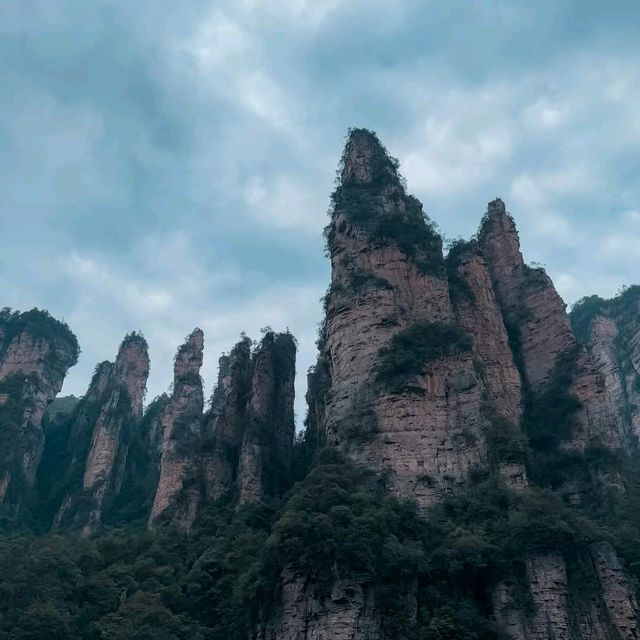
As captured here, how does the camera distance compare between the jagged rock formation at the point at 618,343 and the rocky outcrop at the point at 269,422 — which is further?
the jagged rock formation at the point at 618,343

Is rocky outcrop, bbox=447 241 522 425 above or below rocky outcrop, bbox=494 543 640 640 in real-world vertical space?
above

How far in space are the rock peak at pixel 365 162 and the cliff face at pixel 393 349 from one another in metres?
0.13

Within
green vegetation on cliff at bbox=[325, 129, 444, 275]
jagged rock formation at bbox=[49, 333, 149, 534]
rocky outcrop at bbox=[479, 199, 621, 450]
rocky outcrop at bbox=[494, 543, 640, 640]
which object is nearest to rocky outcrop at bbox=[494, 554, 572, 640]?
rocky outcrop at bbox=[494, 543, 640, 640]

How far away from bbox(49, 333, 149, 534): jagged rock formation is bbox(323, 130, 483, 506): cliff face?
22684mm

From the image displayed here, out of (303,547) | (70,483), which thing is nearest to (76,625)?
(303,547)

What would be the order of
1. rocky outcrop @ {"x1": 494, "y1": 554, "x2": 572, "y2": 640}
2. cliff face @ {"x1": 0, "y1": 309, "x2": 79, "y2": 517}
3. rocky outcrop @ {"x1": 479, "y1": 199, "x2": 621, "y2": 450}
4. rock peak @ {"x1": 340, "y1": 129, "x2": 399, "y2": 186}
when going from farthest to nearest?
1. cliff face @ {"x1": 0, "y1": 309, "x2": 79, "y2": 517}
2. rock peak @ {"x1": 340, "y1": 129, "x2": 399, "y2": 186}
3. rocky outcrop @ {"x1": 479, "y1": 199, "x2": 621, "y2": 450}
4. rocky outcrop @ {"x1": 494, "y1": 554, "x2": 572, "y2": 640}

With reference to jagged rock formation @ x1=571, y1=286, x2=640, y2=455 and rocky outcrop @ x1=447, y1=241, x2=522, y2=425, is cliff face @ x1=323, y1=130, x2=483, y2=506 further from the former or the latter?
jagged rock formation @ x1=571, y1=286, x2=640, y2=455

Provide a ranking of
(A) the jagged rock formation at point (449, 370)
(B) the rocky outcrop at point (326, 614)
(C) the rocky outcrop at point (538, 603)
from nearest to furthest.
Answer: (B) the rocky outcrop at point (326, 614)
(C) the rocky outcrop at point (538, 603)
(A) the jagged rock formation at point (449, 370)

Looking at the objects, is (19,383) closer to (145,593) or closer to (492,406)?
(145,593)

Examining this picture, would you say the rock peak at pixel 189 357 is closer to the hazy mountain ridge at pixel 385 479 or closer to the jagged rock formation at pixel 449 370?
the hazy mountain ridge at pixel 385 479

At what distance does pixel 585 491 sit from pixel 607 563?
726 cm

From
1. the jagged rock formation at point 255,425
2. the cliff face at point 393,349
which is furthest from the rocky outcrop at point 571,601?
the jagged rock formation at point 255,425

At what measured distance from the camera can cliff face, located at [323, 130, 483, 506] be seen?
33.5 meters

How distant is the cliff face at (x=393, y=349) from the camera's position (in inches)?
1319
